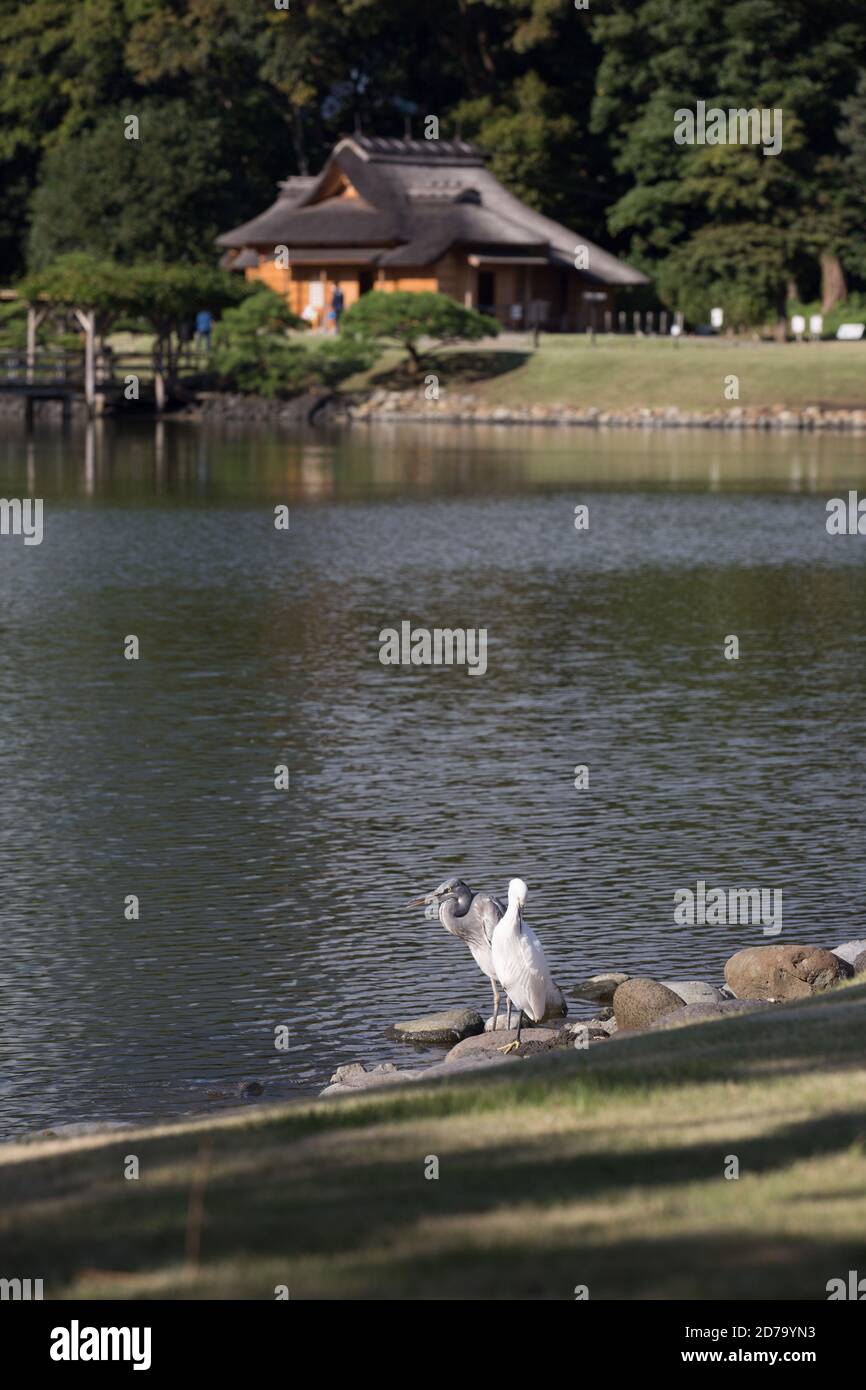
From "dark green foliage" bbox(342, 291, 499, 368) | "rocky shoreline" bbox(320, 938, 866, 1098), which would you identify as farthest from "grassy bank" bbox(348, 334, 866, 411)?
"rocky shoreline" bbox(320, 938, 866, 1098)

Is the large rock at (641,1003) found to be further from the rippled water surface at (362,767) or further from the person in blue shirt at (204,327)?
the person in blue shirt at (204,327)

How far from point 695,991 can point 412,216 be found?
7878 centimetres

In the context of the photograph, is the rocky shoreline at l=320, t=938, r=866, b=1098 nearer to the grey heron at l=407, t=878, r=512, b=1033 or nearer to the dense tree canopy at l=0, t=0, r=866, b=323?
the grey heron at l=407, t=878, r=512, b=1033

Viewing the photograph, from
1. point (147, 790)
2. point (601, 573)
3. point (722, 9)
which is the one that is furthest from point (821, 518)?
point (722, 9)

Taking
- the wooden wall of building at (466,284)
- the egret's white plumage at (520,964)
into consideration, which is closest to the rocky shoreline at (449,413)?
the wooden wall of building at (466,284)

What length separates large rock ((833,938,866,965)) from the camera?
1466 centimetres

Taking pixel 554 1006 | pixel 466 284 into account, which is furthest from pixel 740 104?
pixel 554 1006

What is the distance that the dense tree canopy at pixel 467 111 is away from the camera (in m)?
84.8

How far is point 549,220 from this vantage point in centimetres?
9169

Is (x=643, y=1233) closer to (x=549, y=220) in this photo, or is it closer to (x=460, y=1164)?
(x=460, y=1164)

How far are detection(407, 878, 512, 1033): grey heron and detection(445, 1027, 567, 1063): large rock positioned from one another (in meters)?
0.48

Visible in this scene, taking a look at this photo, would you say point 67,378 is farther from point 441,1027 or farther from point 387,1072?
point 387,1072

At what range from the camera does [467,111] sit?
319 feet
